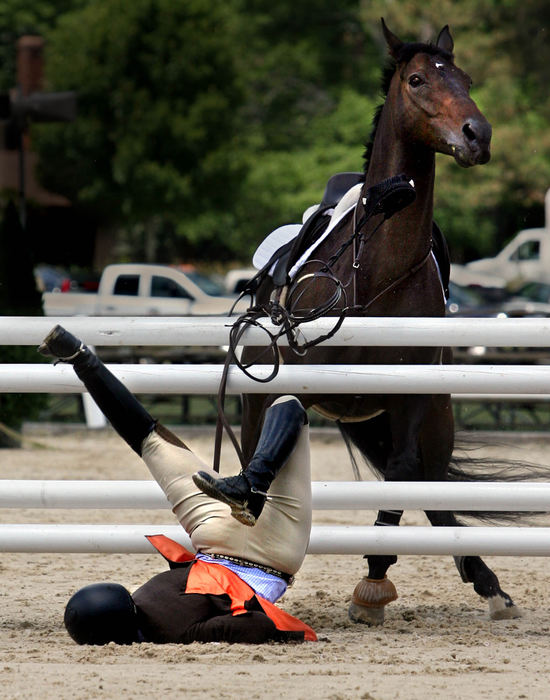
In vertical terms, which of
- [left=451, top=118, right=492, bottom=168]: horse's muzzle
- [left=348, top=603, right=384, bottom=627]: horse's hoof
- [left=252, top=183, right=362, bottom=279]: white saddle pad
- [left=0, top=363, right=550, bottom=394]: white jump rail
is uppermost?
[left=451, top=118, right=492, bottom=168]: horse's muzzle

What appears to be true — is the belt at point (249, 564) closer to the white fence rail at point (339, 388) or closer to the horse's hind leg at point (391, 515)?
the white fence rail at point (339, 388)

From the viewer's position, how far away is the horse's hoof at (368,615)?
16.2 ft

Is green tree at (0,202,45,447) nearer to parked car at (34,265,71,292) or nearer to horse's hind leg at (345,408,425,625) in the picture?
horse's hind leg at (345,408,425,625)

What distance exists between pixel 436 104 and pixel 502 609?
6.84 feet

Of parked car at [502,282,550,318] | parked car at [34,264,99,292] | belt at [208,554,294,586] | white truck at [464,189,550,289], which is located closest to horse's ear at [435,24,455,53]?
belt at [208,554,294,586]

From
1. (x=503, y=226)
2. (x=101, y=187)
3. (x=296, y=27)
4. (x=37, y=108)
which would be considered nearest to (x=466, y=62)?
(x=503, y=226)

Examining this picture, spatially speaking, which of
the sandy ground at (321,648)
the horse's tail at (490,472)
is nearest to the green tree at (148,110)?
the sandy ground at (321,648)

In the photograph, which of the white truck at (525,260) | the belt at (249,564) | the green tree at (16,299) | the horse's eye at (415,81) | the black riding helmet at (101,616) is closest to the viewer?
the black riding helmet at (101,616)

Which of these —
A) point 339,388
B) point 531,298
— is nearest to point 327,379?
point 339,388

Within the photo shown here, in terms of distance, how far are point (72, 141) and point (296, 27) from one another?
557 inches

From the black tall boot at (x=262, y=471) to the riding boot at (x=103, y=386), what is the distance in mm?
447

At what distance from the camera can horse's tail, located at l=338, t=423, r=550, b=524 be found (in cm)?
525

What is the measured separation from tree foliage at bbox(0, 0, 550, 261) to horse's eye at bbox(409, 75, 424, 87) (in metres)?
26.0

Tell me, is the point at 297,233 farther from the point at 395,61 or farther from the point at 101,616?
the point at 101,616
